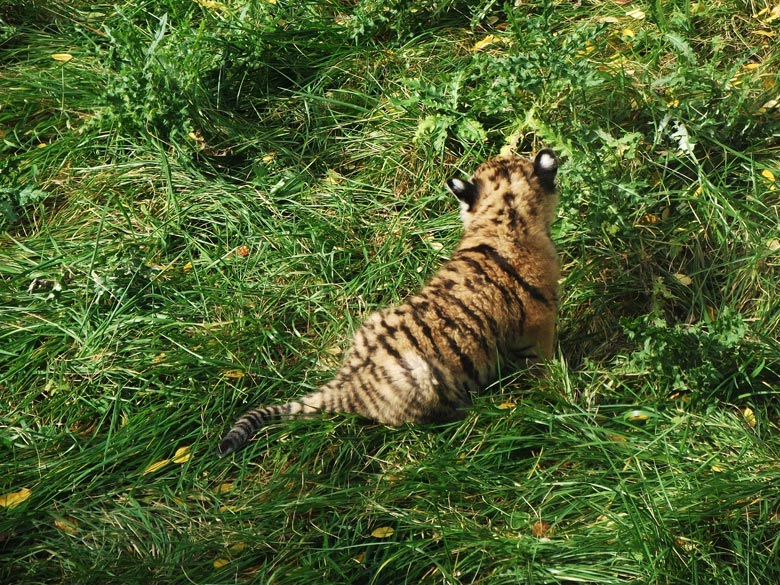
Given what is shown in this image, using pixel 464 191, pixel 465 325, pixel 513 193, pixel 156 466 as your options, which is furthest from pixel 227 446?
pixel 513 193

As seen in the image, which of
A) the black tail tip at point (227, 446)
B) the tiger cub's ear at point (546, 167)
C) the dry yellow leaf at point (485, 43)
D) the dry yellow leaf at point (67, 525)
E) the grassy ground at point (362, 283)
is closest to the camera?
the grassy ground at point (362, 283)

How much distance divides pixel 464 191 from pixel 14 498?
109 inches

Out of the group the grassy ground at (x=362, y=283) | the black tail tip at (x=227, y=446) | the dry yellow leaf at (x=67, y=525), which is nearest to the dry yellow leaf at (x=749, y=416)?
the grassy ground at (x=362, y=283)

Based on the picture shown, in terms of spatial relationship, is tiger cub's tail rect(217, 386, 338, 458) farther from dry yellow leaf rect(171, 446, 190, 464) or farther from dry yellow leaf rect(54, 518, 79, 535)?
dry yellow leaf rect(54, 518, 79, 535)

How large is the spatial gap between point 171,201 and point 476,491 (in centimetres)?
277

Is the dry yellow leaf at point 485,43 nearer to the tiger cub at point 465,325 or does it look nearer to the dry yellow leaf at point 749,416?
the tiger cub at point 465,325

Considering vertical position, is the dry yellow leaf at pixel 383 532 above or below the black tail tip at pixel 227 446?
below

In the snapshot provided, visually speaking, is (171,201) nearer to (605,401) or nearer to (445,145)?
(445,145)

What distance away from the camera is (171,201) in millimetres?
6074

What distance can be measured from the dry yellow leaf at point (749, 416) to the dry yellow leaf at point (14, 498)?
3.57 meters

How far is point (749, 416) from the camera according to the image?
16.0 feet

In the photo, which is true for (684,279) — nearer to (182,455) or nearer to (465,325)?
(465,325)

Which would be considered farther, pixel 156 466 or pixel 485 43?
pixel 485 43

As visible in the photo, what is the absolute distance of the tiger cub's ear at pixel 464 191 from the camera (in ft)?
17.1
